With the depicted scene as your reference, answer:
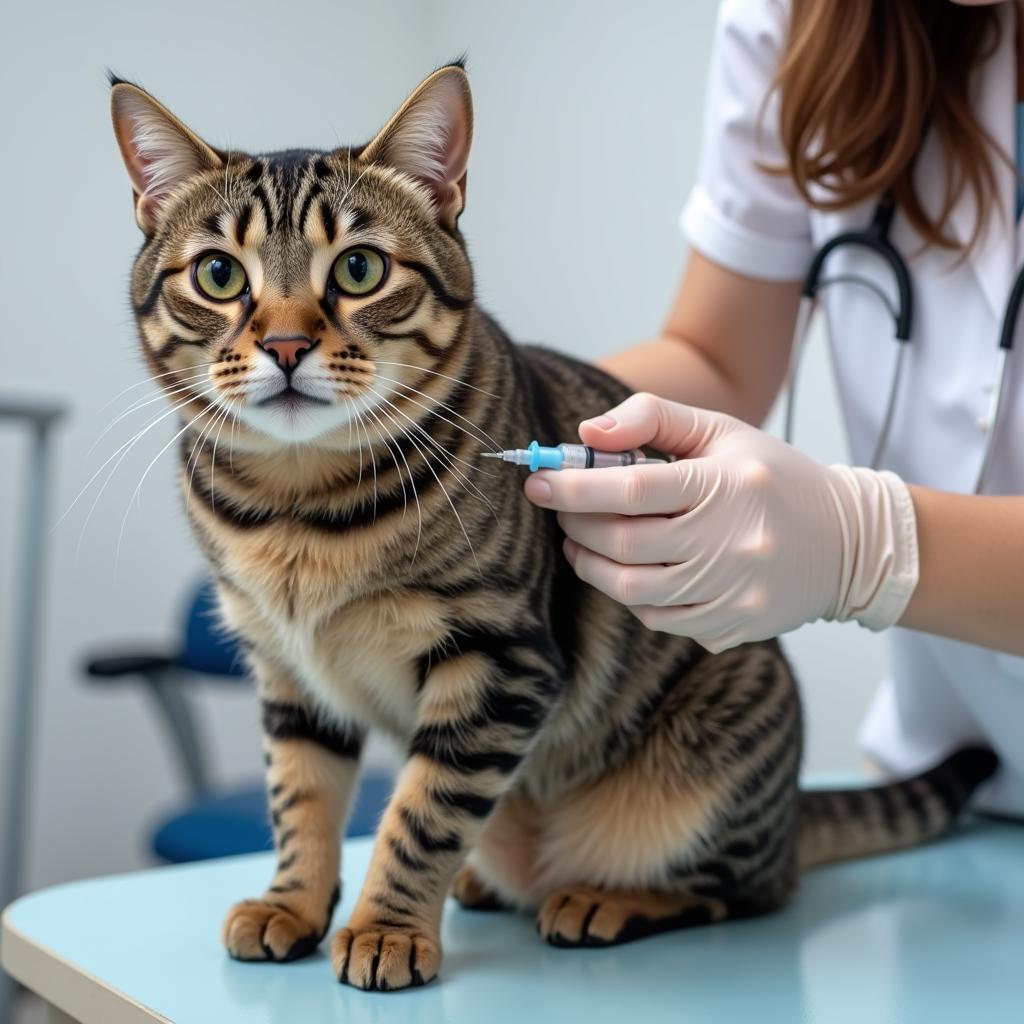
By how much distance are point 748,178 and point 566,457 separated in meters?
0.61

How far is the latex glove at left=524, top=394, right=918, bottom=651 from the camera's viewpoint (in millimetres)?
815

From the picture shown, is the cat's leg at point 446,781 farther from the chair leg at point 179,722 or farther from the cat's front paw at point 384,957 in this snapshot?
the chair leg at point 179,722

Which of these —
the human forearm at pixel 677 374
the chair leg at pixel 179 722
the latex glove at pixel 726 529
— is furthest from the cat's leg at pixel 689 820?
the chair leg at pixel 179 722

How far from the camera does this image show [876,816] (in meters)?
1.15

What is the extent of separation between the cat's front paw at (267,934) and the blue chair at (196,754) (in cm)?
96

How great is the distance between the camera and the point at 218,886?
1025mm

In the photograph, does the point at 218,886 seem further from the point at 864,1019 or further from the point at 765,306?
the point at 765,306

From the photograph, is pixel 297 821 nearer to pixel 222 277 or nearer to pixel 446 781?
pixel 446 781

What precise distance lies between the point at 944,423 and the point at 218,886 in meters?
0.83

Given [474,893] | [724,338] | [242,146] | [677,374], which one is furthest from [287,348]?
[724,338]

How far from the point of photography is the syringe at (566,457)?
0.79 metres

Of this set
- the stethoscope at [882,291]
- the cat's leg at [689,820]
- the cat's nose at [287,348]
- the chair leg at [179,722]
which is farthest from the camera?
the chair leg at [179,722]

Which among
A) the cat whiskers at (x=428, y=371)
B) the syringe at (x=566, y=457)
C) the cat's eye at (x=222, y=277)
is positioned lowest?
the syringe at (x=566, y=457)

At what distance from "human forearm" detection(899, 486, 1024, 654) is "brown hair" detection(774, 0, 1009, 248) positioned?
34 centimetres
